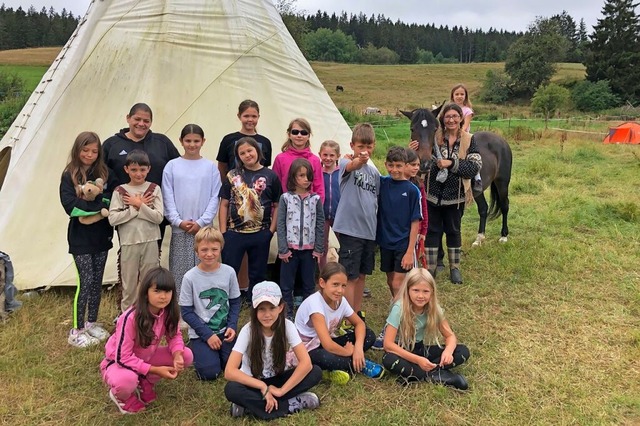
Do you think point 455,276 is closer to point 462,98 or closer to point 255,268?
point 462,98

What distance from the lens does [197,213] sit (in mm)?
3910

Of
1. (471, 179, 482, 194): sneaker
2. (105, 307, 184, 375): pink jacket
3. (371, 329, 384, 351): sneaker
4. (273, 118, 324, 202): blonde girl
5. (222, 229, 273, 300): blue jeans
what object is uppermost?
(273, 118, 324, 202): blonde girl

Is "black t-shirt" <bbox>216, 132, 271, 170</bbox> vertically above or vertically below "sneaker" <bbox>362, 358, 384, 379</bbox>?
above

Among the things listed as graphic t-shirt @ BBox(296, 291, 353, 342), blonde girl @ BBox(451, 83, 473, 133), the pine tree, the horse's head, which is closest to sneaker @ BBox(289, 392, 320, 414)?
graphic t-shirt @ BBox(296, 291, 353, 342)

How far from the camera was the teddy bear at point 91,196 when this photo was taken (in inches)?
135

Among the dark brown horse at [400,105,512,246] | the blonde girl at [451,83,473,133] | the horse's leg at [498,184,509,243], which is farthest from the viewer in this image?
the horse's leg at [498,184,509,243]

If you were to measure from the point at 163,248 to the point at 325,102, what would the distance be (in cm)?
246

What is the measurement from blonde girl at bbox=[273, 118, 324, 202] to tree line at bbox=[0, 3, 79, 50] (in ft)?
204

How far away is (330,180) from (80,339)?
2.31m

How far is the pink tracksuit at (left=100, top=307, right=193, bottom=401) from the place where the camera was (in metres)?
2.72

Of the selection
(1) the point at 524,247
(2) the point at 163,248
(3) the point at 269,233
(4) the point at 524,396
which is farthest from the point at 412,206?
(1) the point at 524,247

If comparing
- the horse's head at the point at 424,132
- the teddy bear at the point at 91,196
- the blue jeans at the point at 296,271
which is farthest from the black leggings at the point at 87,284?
the horse's head at the point at 424,132

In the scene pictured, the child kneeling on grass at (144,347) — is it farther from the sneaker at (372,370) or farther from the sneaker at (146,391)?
the sneaker at (372,370)

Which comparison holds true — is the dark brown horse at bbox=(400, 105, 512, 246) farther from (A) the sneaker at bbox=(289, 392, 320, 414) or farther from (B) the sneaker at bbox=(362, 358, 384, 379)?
(A) the sneaker at bbox=(289, 392, 320, 414)
